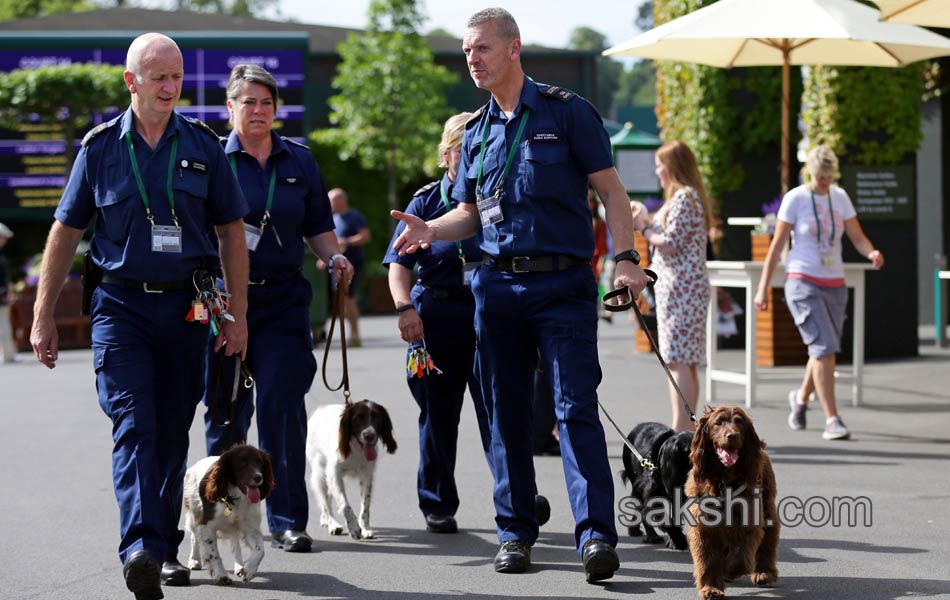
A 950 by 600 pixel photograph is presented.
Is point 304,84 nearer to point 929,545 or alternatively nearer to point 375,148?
point 375,148

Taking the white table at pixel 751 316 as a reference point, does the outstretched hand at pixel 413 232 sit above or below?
above

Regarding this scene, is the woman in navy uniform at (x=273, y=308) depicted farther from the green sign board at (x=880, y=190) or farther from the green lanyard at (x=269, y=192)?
the green sign board at (x=880, y=190)

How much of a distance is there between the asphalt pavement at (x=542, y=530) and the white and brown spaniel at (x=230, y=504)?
12 centimetres

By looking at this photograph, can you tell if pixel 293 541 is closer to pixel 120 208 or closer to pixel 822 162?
pixel 120 208

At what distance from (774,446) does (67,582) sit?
16.3 ft

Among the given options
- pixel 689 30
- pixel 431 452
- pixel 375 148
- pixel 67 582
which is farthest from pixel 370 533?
pixel 375 148

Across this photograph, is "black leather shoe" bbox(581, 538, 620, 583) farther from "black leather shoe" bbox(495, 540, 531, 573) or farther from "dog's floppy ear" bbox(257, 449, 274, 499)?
"dog's floppy ear" bbox(257, 449, 274, 499)

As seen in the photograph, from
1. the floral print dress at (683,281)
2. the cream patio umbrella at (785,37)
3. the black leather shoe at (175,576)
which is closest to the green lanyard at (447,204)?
the black leather shoe at (175,576)

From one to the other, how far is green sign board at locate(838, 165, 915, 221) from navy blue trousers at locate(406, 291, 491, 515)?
8.74 metres

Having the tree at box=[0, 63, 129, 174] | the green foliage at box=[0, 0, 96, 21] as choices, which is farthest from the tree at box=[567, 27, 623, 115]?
the tree at box=[0, 63, 129, 174]

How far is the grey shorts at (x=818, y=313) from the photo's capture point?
31.3ft

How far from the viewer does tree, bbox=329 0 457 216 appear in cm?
3431

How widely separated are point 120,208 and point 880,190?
1098 centimetres

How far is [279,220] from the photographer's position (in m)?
6.58
